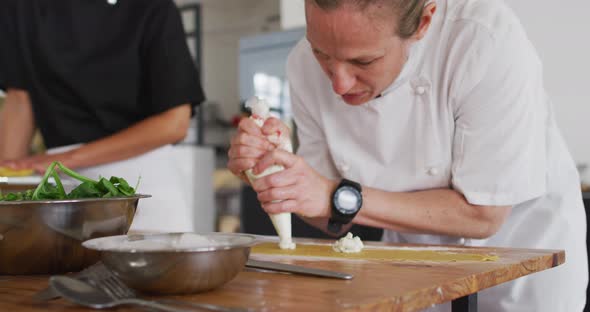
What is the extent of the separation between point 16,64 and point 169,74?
512mm

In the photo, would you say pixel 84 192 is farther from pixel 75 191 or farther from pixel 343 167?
pixel 343 167

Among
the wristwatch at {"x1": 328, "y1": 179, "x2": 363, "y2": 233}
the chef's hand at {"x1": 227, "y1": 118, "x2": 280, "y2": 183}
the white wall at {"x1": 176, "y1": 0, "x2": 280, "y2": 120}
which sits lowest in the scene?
the wristwatch at {"x1": 328, "y1": 179, "x2": 363, "y2": 233}

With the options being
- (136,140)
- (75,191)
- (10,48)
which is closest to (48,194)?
(75,191)

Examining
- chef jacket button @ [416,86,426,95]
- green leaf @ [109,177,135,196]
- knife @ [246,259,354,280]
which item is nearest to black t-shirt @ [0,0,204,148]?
chef jacket button @ [416,86,426,95]

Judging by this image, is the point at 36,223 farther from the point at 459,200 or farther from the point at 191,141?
the point at 191,141

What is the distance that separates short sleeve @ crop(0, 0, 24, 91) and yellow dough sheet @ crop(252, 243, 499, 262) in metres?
1.24

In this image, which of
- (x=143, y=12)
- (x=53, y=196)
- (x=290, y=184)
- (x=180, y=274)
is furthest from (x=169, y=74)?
(x=180, y=274)

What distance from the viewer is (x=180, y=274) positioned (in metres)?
0.76

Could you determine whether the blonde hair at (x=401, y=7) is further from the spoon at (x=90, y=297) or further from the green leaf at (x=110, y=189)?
the spoon at (x=90, y=297)

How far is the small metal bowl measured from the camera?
754mm

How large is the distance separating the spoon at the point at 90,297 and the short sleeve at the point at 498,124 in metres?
0.91

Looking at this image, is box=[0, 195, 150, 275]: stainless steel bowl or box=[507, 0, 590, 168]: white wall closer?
box=[0, 195, 150, 275]: stainless steel bowl

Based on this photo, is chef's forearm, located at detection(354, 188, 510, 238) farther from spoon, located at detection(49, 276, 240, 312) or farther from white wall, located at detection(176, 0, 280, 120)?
white wall, located at detection(176, 0, 280, 120)

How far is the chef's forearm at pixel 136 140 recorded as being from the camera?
6.27 ft
